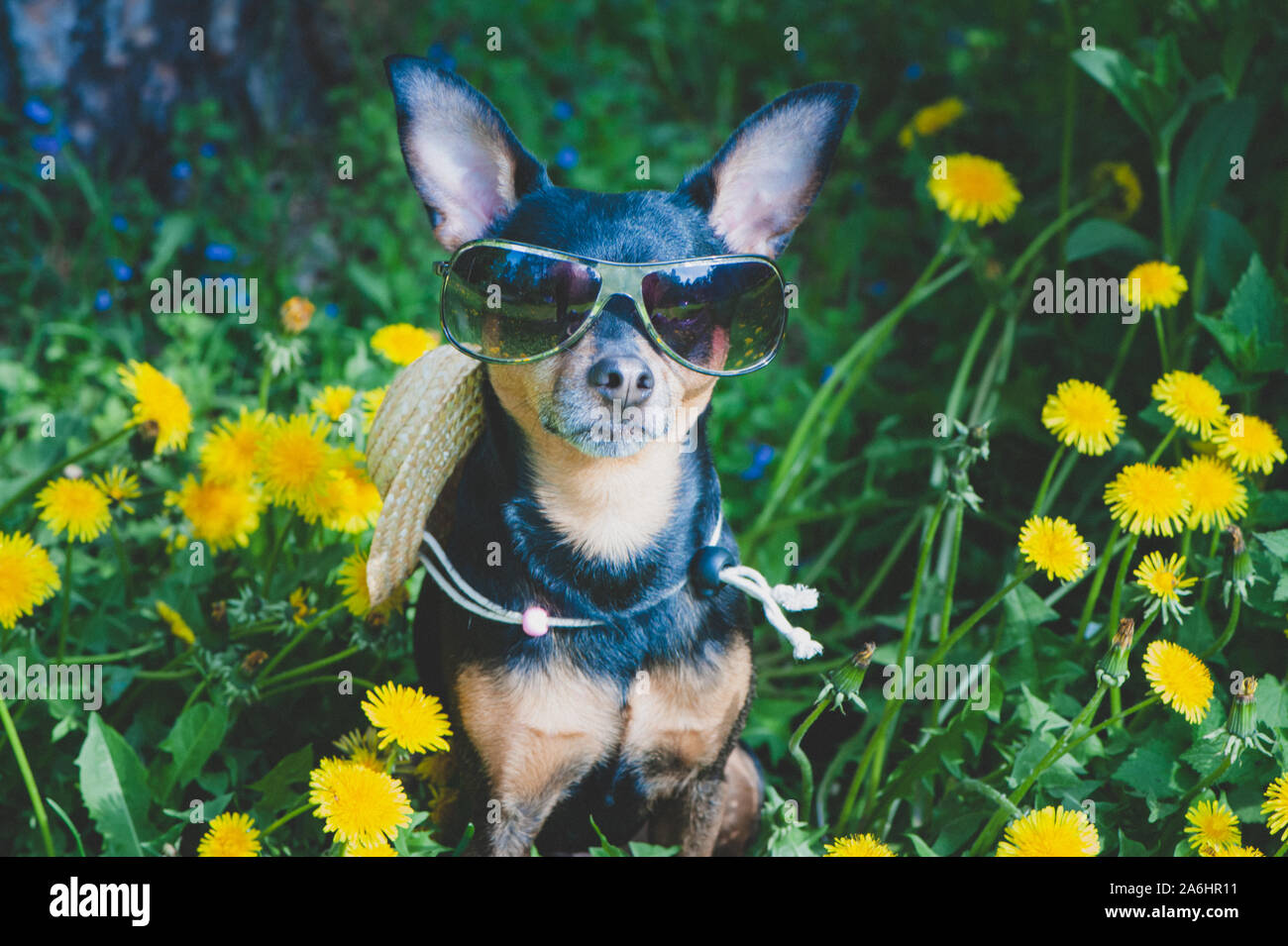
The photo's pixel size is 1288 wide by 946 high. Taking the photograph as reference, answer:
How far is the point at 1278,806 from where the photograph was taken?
1.70 metres

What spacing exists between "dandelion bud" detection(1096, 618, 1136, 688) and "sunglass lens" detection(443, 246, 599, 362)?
0.92 m

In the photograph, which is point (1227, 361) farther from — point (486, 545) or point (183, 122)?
point (183, 122)

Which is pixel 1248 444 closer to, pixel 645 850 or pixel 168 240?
pixel 645 850

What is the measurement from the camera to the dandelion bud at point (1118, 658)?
5.20ft

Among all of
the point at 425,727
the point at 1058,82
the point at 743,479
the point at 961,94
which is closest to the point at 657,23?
the point at 961,94

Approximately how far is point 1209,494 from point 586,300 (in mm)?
1158

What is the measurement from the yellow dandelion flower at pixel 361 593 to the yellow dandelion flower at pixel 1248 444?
1.52 meters

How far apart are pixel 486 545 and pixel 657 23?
319cm

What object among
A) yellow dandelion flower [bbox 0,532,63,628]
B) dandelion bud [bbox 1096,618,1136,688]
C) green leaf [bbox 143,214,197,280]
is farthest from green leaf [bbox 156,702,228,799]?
green leaf [bbox 143,214,197,280]

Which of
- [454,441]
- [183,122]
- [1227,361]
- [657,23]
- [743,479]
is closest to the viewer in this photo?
[454,441]

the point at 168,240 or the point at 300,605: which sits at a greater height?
the point at 168,240

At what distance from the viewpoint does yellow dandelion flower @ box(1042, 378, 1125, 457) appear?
185 cm

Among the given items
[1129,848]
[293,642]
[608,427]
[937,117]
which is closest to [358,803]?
[293,642]
